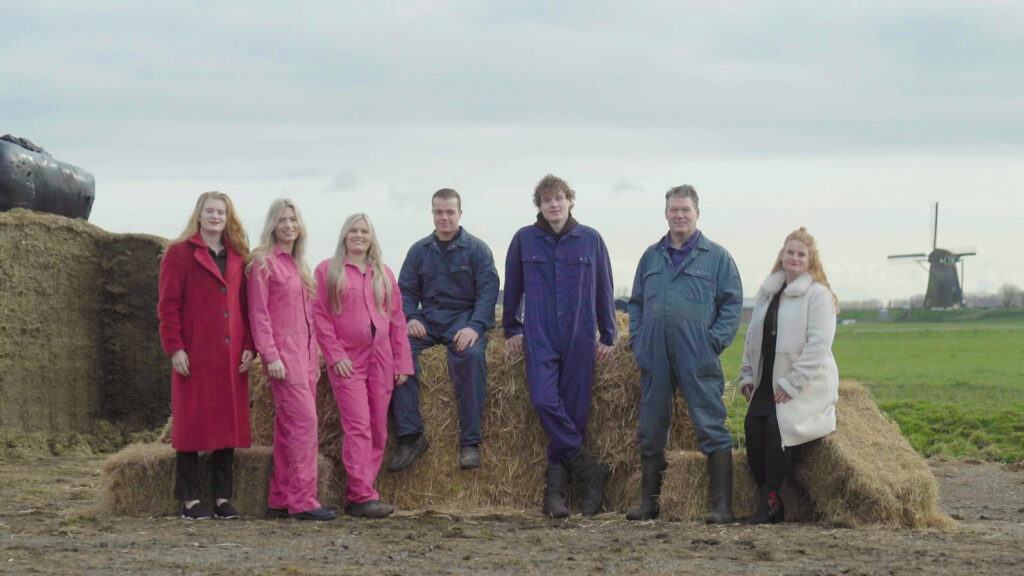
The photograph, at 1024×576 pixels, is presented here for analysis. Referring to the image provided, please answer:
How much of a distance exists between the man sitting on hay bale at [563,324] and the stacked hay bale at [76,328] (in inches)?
260

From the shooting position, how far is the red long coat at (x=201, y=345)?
7688mm

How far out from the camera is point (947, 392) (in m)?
19.1

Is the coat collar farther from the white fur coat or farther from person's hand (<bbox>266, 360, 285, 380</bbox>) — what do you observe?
the white fur coat

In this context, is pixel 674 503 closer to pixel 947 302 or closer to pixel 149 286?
pixel 149 286

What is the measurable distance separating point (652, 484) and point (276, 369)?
2.54m

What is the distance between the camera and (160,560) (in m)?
6.20

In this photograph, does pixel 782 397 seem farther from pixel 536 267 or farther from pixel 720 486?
pixel 536 267

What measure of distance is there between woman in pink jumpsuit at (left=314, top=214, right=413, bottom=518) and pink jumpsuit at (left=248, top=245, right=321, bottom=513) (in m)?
0.20

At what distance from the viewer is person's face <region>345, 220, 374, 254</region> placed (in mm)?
8125

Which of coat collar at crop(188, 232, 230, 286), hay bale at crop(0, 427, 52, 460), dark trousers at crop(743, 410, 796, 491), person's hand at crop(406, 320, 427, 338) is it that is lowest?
hay bale at crop(0, 427, 52, 460)

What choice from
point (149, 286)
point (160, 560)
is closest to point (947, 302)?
point (149, 286)

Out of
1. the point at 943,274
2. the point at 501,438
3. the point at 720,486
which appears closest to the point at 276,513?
the point at 501,438

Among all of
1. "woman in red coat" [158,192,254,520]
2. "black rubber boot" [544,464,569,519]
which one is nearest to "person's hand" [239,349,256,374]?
"woman in red coat" [158,192,254,520]

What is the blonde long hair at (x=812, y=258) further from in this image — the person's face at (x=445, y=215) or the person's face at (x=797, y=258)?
the person's face at (x=445, y=215)
